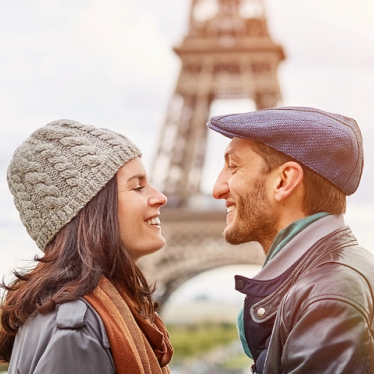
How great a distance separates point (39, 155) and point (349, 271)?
1.36 metres

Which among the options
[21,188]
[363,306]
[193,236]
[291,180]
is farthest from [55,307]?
[193,236]

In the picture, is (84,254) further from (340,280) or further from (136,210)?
(340,280)

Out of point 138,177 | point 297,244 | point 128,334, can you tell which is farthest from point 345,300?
point 138,177

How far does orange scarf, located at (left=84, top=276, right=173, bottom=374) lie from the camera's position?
267 cm

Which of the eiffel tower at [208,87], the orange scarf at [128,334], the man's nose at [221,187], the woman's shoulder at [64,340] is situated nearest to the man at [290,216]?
the man's nose at [221,187]

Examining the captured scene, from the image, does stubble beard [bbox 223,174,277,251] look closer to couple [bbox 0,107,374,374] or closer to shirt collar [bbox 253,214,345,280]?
couple [bbox 0,107,374,374]

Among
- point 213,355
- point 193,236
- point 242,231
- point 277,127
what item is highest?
point 277,127

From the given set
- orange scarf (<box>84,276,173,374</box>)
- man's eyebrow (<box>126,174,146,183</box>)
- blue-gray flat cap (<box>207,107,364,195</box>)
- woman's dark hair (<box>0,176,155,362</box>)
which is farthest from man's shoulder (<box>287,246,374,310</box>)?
man's eyebrow (<box>126,174,146,183</box>)

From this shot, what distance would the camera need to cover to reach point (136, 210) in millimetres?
3088

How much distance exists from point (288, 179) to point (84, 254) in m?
0.87

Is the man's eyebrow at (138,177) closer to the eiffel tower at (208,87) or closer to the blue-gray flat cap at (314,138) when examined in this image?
the blue-gray flat cap at (314,138)

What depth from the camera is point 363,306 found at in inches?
84.8

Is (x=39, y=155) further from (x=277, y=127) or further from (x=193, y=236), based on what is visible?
(x=193, y=236)

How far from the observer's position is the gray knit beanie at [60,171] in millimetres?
2977
